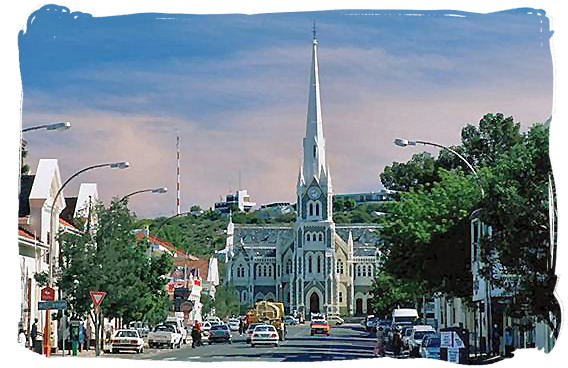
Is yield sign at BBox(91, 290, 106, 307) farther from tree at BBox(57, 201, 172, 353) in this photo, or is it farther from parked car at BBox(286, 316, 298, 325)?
parked car at BBox(286, 316, 298, 325)

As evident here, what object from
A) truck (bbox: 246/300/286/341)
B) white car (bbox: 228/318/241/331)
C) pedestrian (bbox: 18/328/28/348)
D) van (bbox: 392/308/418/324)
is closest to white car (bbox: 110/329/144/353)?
pedestrian (bbox: 18/328/28/348)

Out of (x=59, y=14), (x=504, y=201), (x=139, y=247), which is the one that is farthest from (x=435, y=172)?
(x=59, y=14)

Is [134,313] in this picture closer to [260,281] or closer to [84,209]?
[84,209]

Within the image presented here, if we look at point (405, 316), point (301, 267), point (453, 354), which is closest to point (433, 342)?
point (453, 354)

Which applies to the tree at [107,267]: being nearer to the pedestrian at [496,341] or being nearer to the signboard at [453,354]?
the pedestrian at [496,341]

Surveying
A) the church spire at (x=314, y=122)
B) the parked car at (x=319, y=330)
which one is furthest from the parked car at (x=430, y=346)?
the parked car at (x=319, y=330)

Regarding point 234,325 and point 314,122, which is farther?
point 234,325

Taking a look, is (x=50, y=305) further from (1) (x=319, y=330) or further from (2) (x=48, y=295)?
(1) (x=319, y=330)
